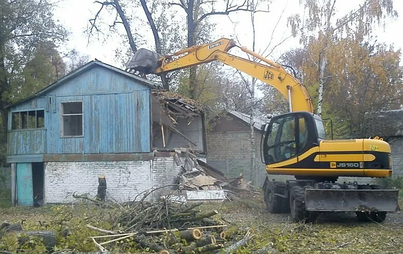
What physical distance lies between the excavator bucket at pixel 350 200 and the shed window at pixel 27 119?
40.5ft

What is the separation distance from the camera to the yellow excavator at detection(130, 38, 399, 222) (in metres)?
11.0

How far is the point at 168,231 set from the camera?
8641 mm

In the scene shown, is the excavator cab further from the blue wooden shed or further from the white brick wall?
the blue wooden shed

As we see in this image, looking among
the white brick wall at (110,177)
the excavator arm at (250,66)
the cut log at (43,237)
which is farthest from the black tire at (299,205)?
the white brick wall at (110,177)

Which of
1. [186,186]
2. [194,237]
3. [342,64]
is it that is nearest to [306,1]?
[342,64]

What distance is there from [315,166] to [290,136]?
1124 mm

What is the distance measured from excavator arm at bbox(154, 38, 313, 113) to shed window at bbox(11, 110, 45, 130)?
521 centimetres

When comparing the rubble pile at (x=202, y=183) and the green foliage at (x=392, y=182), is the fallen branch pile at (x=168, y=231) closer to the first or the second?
the rubble pile at (x=202, y=183)

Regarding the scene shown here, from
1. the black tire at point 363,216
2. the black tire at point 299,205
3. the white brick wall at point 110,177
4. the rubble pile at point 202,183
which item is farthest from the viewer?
the white brick wall at point 110,177

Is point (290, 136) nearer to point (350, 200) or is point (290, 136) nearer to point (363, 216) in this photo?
point (350, 200)

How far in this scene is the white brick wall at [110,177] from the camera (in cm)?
1783

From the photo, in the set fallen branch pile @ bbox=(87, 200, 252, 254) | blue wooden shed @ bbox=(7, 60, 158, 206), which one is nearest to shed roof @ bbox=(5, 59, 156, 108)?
blue wooden shed @ bbox=(7, 60, 158, 206)

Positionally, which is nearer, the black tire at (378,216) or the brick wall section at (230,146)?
the black tire at (378,216)

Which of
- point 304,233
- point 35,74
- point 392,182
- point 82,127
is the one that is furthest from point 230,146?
point 304,233
